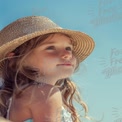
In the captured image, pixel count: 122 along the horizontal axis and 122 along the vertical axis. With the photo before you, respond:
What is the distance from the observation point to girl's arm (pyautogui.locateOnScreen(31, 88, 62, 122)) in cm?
139

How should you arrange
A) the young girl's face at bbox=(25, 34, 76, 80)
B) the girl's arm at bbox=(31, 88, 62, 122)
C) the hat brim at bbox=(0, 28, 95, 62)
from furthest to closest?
the hat brim at bbox=(0, 28, 95, 62) < the young girl's face at bbox=(25, 34, 76, 80) < the girl's arm at bbox=(31, 88, 62, 122)

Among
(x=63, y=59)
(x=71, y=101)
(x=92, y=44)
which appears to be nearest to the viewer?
(x=63, y=59)

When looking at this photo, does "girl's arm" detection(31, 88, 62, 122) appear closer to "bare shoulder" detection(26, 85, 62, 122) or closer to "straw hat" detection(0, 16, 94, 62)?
"bare shoulder" detection(26, 85, 62, 122)

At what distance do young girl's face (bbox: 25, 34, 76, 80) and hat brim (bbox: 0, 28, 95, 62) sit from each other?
72mm

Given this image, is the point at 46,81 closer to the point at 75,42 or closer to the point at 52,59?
the point at 52,59

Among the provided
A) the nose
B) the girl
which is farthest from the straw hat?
the nose

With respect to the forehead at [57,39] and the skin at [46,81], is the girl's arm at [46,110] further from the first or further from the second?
the forehead at [57,39]

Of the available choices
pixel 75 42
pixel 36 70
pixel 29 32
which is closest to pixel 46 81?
pixel 36 70

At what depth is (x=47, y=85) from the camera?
147 cm

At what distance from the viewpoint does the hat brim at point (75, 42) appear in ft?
5.42

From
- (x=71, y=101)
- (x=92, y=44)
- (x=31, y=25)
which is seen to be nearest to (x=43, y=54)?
(x=31, y=25)

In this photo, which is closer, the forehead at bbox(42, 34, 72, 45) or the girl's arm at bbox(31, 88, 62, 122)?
the girl's arm at bbox(31, 88, 62, 122)

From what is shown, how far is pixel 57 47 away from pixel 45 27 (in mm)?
226

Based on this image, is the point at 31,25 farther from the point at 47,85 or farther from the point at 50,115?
the point at 50,115
